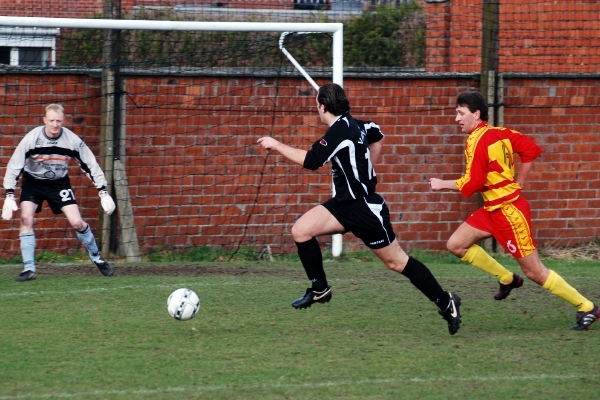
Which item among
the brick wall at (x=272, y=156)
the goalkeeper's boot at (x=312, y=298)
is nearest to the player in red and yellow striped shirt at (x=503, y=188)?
the goalkeeper's boot at (x=312, y=298)

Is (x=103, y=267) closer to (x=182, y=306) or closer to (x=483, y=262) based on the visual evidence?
(x=182, y=306)

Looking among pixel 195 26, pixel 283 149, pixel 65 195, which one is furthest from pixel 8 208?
pixel 283 149

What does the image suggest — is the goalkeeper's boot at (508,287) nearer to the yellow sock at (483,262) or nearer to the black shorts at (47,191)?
the yellow sock at (483,262)

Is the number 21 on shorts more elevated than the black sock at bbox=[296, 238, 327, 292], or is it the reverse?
the number 21 on shorts

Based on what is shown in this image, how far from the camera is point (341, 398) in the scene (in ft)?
16.4

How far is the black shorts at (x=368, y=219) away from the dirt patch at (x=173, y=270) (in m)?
2.66

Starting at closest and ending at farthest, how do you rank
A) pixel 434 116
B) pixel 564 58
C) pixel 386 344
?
pixel 386 344
pixel 434 116
pixel 564 58

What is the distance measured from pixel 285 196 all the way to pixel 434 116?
2019mm

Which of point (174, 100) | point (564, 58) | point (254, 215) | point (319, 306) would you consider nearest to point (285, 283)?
point (319, 306)

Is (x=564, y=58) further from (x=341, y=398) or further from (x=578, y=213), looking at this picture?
(x=341, y=398)

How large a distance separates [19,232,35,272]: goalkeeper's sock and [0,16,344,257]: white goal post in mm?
1697

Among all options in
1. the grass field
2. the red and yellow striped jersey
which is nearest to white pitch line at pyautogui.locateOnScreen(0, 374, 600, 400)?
the grass field

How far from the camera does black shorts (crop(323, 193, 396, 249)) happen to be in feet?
21.1

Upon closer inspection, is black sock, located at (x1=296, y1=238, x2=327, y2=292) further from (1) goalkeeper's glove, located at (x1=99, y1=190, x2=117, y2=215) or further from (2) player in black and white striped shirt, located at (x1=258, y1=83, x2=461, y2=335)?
(1) goalkeeper's glove, located at (x1=99, y1=190, x2=117, y2=215)
